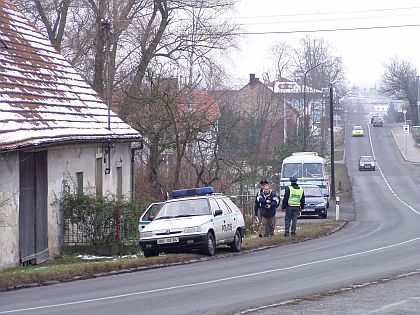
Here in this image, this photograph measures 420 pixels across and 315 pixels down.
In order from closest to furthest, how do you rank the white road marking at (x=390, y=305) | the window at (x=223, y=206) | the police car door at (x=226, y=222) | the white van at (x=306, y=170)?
the white road marking at (x=390, y=305) → the police car door at (x=226, y=222) → the window at (x=223, y=206) → the white van at (x=306, y=170)

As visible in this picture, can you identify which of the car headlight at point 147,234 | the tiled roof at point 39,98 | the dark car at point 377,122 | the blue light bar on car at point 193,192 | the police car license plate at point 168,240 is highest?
the dark car at point 377,122

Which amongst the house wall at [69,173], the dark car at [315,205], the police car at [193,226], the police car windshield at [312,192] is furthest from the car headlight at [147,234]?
the police car windshield at [312,192]

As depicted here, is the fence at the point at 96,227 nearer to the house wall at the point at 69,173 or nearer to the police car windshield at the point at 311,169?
the house wall at the point at 69,173

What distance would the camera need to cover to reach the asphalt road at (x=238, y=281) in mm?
12930

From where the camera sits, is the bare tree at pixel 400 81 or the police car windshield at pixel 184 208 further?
the bare tree at pixel 400 81

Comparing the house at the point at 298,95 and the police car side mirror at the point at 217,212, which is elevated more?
the house at the point at 298,95

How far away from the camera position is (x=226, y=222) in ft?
77.6

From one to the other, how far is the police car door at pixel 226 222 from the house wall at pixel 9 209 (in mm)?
5345

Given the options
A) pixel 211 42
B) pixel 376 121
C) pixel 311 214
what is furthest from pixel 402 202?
pixel 376 121

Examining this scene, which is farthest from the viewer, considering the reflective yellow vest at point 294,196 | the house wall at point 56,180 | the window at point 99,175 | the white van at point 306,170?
the white van at point 306,170

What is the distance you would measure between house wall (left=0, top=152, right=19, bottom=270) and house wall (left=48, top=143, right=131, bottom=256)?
2.79 meters

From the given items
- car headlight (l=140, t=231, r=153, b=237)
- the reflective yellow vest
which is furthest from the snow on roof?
car headlight (l=140, t=231, r=153, b=237)

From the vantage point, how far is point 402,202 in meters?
59.1

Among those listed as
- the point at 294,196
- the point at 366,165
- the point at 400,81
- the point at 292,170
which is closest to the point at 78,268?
the point at 294,196
